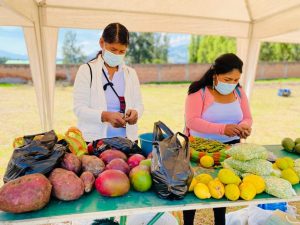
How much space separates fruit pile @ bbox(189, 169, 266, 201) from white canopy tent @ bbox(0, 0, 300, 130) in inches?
99.8

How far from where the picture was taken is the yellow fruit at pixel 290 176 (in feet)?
5.54

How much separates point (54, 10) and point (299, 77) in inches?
837

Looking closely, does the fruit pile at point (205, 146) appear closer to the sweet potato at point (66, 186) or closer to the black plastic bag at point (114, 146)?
the black plastic bag at point (114, 146)

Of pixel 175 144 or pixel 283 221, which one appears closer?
pixel 175 144

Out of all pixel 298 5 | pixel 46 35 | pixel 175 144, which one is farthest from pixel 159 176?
pixel 298 5

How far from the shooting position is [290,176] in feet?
5.56

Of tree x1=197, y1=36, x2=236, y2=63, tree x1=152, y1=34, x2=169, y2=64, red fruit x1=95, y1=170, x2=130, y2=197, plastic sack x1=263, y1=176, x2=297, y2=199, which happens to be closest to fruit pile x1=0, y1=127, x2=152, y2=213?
red fruit x1=95, y1=170, x2=130, y2=197

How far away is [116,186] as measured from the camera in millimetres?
1393

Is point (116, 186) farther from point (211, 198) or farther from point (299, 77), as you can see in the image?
point (299, 77)

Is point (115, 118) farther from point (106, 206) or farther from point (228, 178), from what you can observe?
point (228, 178)

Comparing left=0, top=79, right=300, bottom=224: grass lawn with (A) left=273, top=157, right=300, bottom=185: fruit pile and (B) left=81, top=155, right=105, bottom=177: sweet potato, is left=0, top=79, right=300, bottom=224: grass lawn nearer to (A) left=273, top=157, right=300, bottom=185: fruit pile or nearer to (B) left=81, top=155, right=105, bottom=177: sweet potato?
(B) left=81, top=155, right=105, bottom=177: sweet potato

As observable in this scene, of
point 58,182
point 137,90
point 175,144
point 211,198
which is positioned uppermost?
point 137,90

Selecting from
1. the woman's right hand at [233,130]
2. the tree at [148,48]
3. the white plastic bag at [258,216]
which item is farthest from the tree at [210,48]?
the woman's right hand at [233,130]

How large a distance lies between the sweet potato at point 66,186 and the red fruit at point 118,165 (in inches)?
7.9
